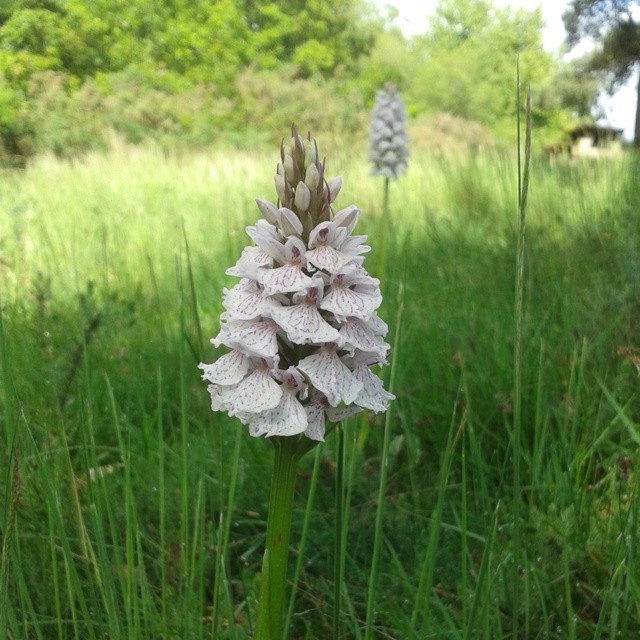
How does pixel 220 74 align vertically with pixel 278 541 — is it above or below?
above

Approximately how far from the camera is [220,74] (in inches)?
645

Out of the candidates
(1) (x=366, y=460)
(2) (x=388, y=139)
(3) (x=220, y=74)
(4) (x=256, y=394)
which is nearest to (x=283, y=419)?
(4) (x=256, y=394)

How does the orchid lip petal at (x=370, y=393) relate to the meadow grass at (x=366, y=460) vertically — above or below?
above

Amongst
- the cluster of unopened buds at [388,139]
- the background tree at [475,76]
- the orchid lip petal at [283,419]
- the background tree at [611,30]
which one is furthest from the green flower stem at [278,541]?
the background tree at [475,76]

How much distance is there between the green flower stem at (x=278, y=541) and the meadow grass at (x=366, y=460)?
103 mm

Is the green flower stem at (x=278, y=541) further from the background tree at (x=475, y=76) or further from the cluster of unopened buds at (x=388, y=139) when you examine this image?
the background tree at (x=475, y=76)

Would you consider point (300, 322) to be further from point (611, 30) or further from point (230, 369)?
point (611, 30)

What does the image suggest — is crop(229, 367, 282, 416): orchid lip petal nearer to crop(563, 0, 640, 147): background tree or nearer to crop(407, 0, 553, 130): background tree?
crop(563, 0, 640, 147): background tree

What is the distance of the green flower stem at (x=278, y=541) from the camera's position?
621 millimetres

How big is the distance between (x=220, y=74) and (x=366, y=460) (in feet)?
53.3

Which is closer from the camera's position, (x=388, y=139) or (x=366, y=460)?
(x=366, y=460)

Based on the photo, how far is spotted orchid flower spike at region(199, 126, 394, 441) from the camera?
25.0 inches

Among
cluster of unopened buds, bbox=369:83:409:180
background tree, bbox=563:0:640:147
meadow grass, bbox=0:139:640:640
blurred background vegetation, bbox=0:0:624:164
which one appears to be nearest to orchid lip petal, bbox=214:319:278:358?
meadow grass, bbox=0:139:640:640

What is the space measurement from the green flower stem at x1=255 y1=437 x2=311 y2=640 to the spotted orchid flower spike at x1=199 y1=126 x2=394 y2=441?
0.10 feet
